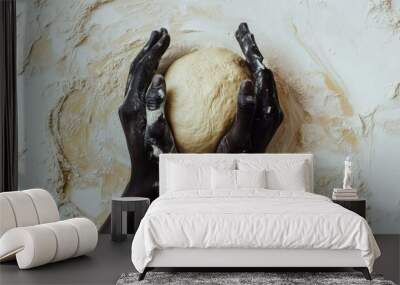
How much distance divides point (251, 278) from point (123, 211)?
82.2 inches

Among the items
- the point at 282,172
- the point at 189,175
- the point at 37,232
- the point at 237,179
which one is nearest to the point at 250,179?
the point at 237,179

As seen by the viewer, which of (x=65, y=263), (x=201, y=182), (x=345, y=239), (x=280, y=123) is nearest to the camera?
(x=345, y=239)

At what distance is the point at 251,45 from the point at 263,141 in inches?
39.1

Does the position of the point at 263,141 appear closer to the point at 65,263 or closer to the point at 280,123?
the point at 280,123

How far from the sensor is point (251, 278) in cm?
490

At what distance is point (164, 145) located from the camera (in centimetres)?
700

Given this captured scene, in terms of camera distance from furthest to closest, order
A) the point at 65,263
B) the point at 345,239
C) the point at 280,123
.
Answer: the point at 280,123
the point at 65,263
the point at 345,239

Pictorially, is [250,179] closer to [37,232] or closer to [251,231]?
[251,231]

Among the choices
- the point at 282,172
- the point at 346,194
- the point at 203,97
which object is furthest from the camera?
the point at 203,97

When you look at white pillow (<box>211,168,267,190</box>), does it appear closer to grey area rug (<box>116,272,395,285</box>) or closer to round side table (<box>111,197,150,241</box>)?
round side table (<box>111,197,150,241</box>)

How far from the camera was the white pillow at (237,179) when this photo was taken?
21.2 feet

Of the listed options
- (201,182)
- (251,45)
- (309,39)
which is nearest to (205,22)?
(251,45)

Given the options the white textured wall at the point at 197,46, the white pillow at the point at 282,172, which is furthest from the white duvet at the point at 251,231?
the white textured wall at the point at 197,46

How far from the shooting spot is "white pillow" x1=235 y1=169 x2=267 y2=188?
21.1ft
